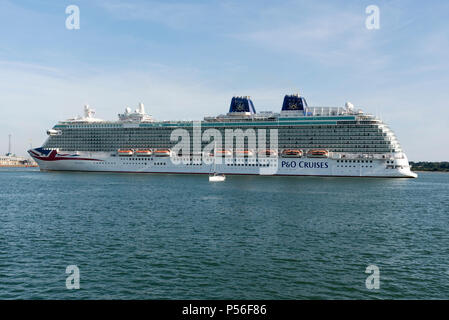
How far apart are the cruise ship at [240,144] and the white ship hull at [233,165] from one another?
0.76 ft

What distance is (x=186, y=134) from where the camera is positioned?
104562 millimetres

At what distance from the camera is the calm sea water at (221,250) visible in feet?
52.0

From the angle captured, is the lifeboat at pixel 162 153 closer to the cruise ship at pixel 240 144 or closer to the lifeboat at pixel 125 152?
the cruise ship at pixel 240 144

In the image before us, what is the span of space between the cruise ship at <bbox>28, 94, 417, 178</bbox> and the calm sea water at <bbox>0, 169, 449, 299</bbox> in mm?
48718

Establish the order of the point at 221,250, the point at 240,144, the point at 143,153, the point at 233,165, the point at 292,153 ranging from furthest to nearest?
1. the point at 143,153
2. the point at 240,144
3. the point at 233,165
4. the point at 292,153
5. the point at 221,250

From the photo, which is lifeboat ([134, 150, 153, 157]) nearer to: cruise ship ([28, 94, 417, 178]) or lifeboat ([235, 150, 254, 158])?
cruise ship ([28, 94, 417, 178])

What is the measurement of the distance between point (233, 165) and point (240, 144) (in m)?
7.65

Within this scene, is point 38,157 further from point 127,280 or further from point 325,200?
point 127,280

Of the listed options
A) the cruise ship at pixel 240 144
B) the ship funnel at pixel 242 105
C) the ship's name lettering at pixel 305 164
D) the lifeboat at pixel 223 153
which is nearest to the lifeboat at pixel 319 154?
the cruise ship at pixel 240 144

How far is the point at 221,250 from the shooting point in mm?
21609

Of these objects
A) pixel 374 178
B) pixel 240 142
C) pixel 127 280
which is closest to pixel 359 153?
pixel 374 178

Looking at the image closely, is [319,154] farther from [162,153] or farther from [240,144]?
[162,153]

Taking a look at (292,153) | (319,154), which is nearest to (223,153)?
(292,153)

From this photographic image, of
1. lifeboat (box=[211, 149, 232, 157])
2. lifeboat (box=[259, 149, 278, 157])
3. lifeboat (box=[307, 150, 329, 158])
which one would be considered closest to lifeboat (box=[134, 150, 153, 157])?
lifeboat (box=[211, 149, 232, 157])
